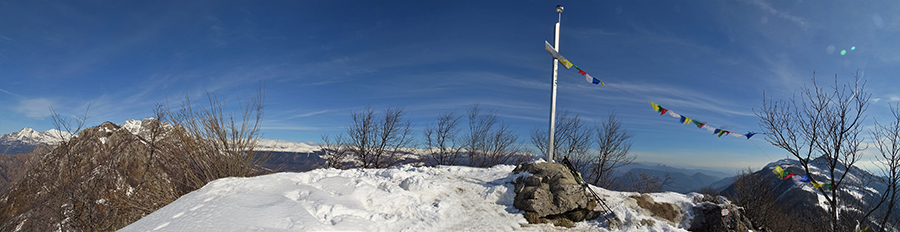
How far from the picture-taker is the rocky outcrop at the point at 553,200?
7863mm

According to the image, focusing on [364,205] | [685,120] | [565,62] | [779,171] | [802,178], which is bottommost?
[364,205]

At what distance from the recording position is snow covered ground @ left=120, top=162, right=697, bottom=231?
4.63 m

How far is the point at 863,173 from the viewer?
29.2ft

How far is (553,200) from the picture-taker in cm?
827

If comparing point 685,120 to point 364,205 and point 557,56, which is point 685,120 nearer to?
point 557,56

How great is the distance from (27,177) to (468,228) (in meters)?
17.0

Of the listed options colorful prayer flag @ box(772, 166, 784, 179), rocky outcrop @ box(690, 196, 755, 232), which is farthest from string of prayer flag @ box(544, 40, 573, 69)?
colorful prayer flag @ box(772, 166, 784, 179)

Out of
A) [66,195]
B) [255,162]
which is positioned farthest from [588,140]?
[66,195]

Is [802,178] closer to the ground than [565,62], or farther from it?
closer to the ground

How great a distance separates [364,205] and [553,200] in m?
5.02

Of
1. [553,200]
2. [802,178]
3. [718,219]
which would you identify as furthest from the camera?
[802,178]

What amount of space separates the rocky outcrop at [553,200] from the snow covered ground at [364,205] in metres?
0.26

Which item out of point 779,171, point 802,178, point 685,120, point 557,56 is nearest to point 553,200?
point 557,56

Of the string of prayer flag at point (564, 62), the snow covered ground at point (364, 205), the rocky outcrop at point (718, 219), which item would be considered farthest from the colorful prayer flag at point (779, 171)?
the string of prayer flag at point (564, 62)
